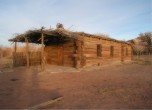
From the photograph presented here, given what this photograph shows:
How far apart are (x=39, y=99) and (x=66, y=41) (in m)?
12.4

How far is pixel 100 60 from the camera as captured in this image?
829 inches

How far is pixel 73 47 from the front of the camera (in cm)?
1819

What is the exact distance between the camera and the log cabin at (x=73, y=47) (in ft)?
53.3

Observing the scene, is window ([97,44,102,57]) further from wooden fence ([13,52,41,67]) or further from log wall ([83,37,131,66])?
wooden fence ([13,52,41,67])

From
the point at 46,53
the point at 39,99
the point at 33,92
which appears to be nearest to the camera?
the point at 39,99

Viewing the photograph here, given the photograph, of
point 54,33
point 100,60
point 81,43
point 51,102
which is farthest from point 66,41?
point 51,102

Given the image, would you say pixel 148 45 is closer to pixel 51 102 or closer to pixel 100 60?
pixel 100 60

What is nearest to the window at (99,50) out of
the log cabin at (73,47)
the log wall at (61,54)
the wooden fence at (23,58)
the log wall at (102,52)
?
the log cabin at (73,47)

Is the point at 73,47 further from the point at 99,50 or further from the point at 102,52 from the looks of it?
the point at 102,52

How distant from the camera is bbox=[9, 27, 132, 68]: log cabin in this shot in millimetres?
16250

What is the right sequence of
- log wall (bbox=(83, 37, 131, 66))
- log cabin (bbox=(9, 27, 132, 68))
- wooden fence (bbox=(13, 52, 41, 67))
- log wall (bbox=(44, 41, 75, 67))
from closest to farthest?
1. log cabin (bbox=(9, 27, 132, 68))
2. log wall (bbox=(44, 41, 75, 67))
3. log wall (bbox=(83, 37, 131, 66))
4. wooden fence (bbox=(13, 52, 41, 67))

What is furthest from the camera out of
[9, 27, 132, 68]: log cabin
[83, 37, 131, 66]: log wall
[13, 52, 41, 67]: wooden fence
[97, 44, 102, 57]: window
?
[97, 44, 102, 57]: window

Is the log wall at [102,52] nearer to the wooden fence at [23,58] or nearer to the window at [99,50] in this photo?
the window at [99,50]

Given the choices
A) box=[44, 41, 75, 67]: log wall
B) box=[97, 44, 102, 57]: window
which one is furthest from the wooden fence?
box=[97, 44, 102, 57]: window
